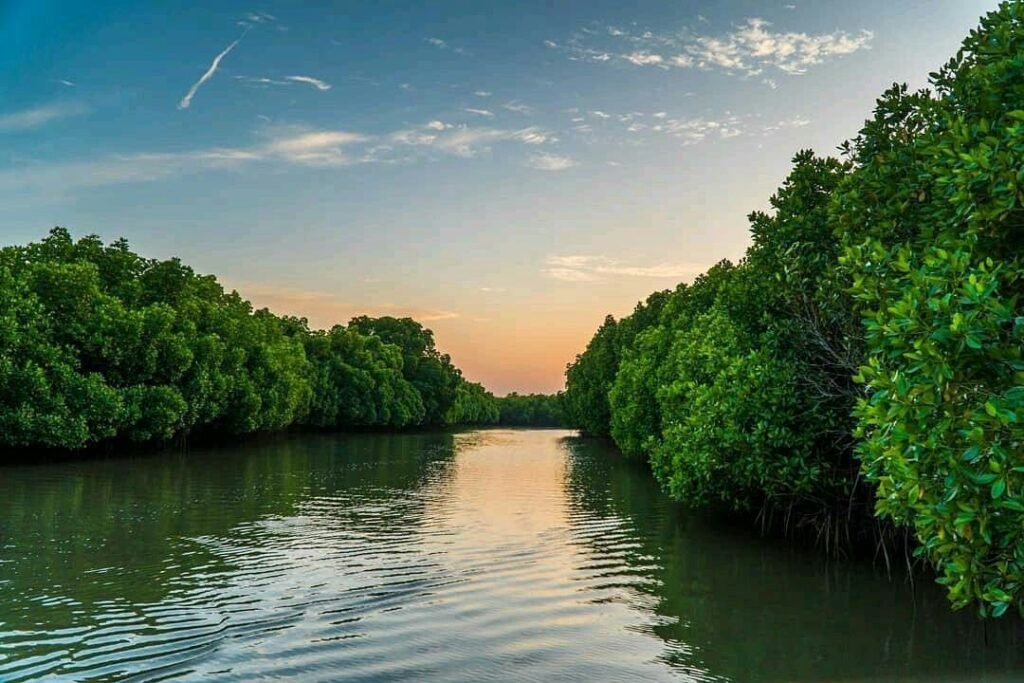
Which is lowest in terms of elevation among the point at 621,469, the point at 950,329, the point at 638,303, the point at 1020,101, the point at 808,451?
the point at 621,469

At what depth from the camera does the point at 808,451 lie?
14773 mm

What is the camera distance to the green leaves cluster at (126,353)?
106 ft

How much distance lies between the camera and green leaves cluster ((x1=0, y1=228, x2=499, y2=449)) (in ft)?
106

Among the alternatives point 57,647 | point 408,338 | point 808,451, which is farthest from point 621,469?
point 408,338

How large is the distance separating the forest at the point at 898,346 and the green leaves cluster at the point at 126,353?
26051 mm

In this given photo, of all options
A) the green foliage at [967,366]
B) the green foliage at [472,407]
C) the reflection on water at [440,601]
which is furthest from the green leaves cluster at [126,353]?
the green foliage at [472,407]

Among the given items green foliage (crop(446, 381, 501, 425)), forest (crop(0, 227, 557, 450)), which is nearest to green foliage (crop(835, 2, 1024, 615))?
forest (crop(0, 227, 557, 450))

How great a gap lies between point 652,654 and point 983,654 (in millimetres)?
3954

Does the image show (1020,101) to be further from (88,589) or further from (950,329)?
(88,589)

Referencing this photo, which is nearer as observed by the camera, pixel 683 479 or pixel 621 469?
pixel 683 479

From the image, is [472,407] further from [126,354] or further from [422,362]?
[126,354]

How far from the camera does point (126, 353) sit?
3869 centimetres

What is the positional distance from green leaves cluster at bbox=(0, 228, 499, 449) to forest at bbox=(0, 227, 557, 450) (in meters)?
0.06

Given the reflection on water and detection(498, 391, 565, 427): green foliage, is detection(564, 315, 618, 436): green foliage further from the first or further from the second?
detection(498, 391, 565, 427): green foliage
